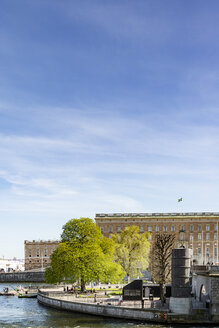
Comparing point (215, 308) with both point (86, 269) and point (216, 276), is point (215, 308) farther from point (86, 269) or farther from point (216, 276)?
point (86, 269)

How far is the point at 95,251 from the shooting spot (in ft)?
234

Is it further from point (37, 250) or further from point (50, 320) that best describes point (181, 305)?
point (37, 250)

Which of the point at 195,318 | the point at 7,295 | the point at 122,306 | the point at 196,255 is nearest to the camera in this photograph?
the point at 195,318

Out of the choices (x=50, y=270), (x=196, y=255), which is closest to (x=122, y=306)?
(x=50, y=270)

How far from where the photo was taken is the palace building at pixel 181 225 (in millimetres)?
144375

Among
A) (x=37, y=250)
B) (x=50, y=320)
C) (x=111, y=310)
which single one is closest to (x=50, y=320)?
(x=50, y=320)

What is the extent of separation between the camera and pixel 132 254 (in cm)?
10144

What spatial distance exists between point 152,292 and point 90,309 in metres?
10.2

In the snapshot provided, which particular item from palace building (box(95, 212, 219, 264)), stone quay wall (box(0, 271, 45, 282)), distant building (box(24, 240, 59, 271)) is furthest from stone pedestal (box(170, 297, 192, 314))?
distant building (box(24, 240, 59, 271))

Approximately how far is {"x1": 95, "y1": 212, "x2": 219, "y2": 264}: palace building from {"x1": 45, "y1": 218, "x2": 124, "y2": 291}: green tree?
70.3 meters

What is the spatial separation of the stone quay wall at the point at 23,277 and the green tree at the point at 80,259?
8002cm

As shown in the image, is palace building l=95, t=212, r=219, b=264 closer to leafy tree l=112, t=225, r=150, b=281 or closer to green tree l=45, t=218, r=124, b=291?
leafy tree l=112, t=225, r=150, b=281

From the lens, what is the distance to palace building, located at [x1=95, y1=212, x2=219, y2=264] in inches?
5684

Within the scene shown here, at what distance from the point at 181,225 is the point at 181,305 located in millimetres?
99648
